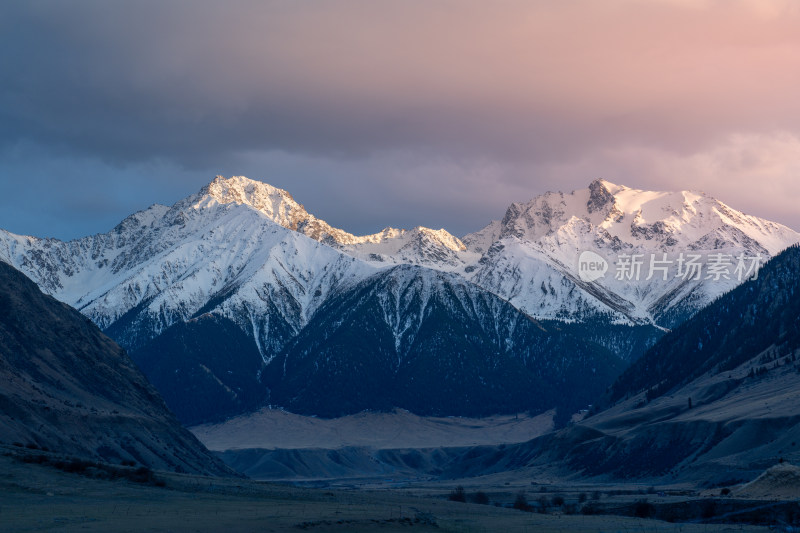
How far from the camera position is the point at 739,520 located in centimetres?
12156

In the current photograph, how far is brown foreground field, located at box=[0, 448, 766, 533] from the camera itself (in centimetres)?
9156

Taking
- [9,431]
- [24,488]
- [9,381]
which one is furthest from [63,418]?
[24,488]

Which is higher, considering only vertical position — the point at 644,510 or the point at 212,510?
the point at 212,510

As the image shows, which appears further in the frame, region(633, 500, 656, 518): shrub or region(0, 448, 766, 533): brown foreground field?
region(633, 500, 656, 518): shrub

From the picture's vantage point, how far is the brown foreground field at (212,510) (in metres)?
91.6

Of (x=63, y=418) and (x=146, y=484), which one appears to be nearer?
(x=146, y=484)

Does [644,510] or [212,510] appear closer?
[212,510]

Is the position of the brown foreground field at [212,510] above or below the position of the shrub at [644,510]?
above

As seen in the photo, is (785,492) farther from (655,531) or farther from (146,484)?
(146,484)

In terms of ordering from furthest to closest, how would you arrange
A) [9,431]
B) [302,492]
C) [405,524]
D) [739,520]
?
[9,431], [302,492], [739,520], [405,524]

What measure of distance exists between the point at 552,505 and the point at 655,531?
73.1 meters

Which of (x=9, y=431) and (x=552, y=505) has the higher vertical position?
(x=9, y=431)

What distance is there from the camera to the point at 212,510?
350ft

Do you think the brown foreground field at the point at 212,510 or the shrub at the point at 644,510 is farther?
the shrub at the point at 644,510
